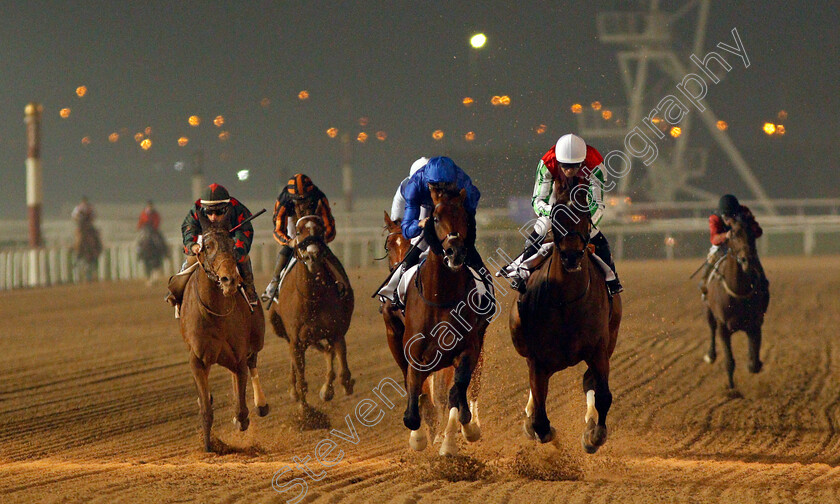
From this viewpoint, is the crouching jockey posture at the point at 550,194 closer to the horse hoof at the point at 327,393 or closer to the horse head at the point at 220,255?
the horse head at the point at 220,255

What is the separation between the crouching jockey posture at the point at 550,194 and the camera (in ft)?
21.7

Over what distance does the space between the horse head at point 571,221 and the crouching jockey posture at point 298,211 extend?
3237 millimetres

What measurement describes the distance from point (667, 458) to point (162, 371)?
6.65 m

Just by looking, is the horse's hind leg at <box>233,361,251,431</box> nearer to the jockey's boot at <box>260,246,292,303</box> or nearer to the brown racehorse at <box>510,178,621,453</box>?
the jockey's boot at <box>260,246,292,303</box>

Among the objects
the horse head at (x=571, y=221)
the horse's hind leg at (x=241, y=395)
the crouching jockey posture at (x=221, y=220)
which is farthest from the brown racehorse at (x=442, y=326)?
the horse's hind leg at (x=241, y=395)

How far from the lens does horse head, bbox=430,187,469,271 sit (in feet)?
19.4

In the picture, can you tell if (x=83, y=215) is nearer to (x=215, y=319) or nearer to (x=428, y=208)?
(x=215, y=319)

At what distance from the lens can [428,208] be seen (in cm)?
681

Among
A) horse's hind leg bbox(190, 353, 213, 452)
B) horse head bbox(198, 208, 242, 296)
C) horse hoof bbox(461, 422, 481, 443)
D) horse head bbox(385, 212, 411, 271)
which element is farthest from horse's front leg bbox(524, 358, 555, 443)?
A: horse's hind leg bbox(190, 353, 213, 452)

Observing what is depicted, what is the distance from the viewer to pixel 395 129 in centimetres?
4175

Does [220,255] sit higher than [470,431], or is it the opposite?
[220,255]

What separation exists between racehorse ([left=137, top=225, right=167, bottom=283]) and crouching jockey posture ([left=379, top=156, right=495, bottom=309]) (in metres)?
17.5

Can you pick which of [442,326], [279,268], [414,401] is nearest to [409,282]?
[442,326]

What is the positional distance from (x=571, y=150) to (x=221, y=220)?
2.68 m
